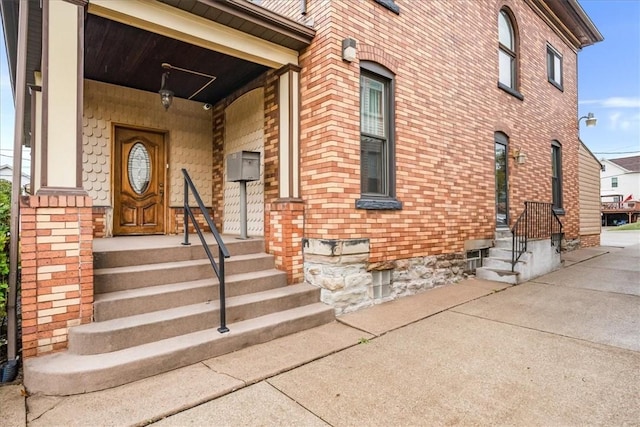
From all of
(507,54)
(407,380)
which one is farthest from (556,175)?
(407,380)

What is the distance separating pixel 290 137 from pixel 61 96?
8.12ft

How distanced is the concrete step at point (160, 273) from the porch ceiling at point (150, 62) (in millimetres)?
2680

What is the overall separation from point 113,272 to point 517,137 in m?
8.04

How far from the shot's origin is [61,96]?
2.97 m

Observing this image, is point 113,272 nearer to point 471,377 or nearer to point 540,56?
point 471,377

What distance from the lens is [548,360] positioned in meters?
3.06

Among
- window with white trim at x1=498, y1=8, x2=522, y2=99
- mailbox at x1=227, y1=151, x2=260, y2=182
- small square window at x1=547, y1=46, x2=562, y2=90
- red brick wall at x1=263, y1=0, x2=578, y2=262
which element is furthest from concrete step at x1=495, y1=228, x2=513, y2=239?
mailbox at x1=227, y1=151, x2=260, y2=182

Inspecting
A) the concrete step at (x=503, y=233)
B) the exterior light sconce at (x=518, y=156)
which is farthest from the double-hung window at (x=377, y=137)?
the exterior light sconce at (x=518, y=156)

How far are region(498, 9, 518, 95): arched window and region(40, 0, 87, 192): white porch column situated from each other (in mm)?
7555

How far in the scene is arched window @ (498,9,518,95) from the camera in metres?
7.64

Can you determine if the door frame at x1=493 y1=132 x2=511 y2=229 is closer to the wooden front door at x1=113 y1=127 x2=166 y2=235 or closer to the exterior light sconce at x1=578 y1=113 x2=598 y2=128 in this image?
the exterior light sconce at x1=578 y1=113 x2=598 y2=128

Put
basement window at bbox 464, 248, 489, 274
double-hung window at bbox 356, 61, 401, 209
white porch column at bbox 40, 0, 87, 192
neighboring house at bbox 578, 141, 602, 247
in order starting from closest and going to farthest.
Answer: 1. white porch column at bbox 40, 0, 87, 192
2. double-hung window at bbox 356, 61, 401, 209
3. basement window at bbox 464, 248, 489, 274
4. neighboring house at bbox 578, 141, 602, 247

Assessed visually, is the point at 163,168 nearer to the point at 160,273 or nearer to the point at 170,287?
the point at 160,273

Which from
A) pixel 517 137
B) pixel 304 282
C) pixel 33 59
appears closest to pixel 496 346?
pixel 304 282
